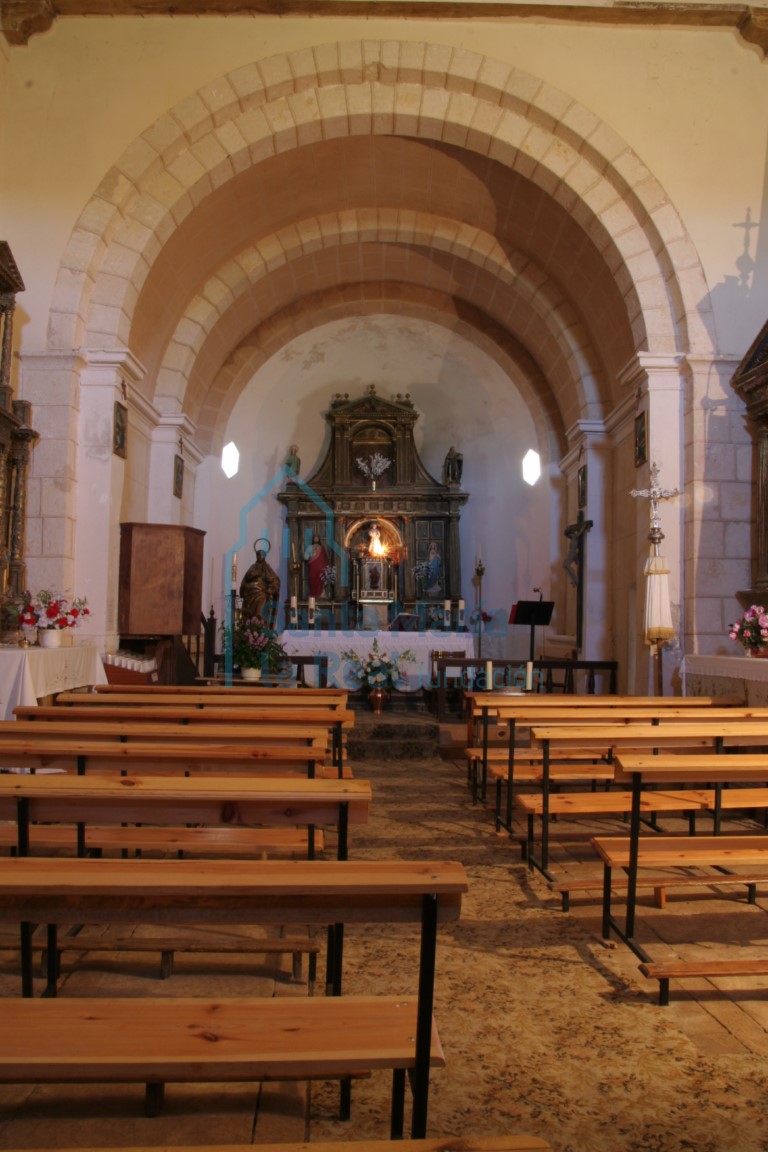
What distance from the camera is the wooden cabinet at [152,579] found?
30.3 ft

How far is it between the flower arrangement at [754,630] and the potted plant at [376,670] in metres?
4.59

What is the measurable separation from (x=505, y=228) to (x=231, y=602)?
6.51m

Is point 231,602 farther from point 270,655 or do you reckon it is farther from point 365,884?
point 365,884

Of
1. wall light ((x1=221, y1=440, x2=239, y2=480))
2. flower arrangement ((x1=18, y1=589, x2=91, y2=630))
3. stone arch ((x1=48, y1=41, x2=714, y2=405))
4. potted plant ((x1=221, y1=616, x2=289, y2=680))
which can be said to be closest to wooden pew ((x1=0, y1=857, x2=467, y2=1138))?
flower arrangement ((x1=18, y1=589, x2=91, y2=630))

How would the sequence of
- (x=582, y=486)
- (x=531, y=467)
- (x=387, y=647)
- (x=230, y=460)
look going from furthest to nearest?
(x=230, y=460), (x=531, y=467), (x=582, y=486), (x=387, y=647)

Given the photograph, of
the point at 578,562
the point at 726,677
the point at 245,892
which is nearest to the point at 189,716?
the point at 245,892

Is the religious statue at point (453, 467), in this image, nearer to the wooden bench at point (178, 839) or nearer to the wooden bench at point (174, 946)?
the wooden bench at point (178, 839)

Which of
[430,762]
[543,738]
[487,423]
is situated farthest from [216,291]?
[543,738]

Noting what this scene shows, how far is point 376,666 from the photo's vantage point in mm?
10945

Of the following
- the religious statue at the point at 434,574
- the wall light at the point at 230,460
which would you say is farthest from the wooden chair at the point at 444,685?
the wall light at the point at 230,460

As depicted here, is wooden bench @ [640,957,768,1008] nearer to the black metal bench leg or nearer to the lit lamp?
the black metal bench leg

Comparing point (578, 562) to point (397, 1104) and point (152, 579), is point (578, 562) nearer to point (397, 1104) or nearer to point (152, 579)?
point (152, 579)

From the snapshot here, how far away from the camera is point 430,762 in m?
8.66

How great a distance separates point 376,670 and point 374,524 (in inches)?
202
